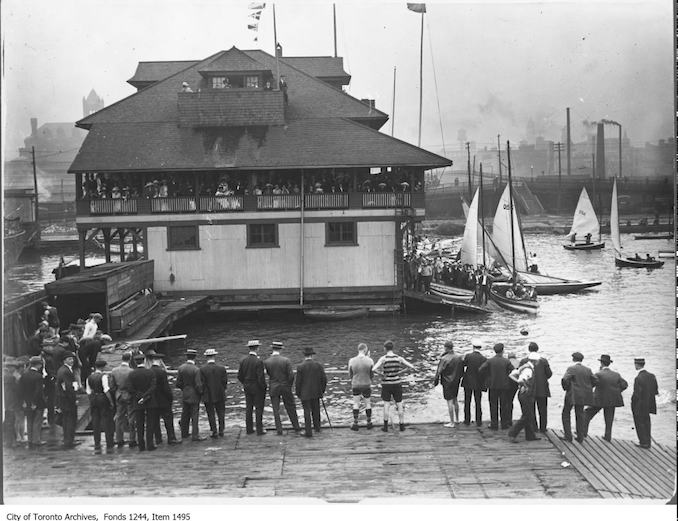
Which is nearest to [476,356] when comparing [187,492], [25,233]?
[187,492]

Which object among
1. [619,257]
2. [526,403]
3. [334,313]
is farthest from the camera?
[619,257]

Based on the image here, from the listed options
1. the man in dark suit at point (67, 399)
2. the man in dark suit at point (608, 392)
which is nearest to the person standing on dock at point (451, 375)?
the man in dark suit at point (608, 392)

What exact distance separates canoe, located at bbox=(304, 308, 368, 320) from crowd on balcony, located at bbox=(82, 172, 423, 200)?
15.7 feet

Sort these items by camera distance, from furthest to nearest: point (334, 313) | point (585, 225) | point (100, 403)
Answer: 1. point (585, 225)
2. point (334, 313)
3. point (100, 403)

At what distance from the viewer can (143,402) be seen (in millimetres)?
13070

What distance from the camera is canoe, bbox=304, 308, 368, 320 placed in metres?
27.5

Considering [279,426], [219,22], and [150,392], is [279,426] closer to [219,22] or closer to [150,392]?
[150,392]

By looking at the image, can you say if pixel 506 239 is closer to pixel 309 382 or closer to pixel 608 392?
pixel 608 392

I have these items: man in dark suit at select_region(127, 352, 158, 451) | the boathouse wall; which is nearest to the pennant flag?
man in dark suit at select_region(127, 352, 158, 451)

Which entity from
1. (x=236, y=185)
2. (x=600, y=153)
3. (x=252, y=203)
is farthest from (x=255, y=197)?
(x=600, y=153)

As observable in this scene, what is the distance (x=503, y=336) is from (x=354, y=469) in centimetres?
1344

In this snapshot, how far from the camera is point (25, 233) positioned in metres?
22.4

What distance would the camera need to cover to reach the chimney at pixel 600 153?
2054 cm

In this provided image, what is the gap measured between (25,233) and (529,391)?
1600 cm
